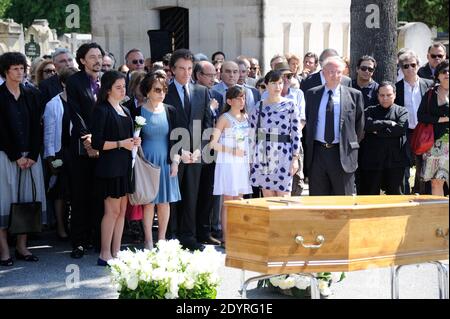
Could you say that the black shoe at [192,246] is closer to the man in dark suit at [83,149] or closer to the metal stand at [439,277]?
the man in dark suit at [83,149]

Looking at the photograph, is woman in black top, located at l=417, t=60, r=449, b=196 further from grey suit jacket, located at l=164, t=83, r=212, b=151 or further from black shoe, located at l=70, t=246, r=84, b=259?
black shoe, located at l=70, t=246, r=84, b=259

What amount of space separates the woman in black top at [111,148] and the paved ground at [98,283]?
0.51 m

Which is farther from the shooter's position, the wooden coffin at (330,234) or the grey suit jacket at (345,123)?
the grey suit jacket at (345,123)

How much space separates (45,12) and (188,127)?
127ft

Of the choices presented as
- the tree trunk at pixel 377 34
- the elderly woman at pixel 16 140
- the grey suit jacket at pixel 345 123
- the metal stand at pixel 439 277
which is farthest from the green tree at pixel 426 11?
the metal stand at pixel 439 277

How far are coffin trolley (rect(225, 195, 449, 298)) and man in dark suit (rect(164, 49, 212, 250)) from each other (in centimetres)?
392

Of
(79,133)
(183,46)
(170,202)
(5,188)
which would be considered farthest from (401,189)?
(183,46)

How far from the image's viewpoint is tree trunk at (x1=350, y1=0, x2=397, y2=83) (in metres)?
→ 12.7

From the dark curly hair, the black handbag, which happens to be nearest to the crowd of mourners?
the dark curly hair

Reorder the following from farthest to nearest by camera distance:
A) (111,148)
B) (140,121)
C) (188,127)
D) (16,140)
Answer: (188,127), (16,140), (111,148), (140,121)

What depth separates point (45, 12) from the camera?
156 ft

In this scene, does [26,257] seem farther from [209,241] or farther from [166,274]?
[166,274]

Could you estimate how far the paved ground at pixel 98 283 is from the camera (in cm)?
864

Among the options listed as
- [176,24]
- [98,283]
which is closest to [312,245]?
[98,283]
